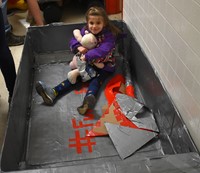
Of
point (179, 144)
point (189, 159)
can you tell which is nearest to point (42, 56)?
point (179, 144)

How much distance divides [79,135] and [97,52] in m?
0.60

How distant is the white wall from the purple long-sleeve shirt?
0.29 m

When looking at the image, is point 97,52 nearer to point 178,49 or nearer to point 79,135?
point 79,135

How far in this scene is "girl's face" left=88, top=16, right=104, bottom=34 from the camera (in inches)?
73.0

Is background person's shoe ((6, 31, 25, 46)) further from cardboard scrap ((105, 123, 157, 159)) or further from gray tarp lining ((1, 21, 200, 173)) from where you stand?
cardboard scrap ((105, 123, 157, 159))

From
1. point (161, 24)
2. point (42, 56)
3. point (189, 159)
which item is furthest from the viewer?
point (42, 56)

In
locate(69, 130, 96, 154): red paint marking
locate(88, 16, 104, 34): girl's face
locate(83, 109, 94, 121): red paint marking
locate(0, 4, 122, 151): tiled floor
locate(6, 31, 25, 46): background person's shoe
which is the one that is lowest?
locate(0, 4, 122, 151): tiled floor

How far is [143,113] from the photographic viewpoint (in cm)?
160

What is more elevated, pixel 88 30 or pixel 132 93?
pixel 88 30

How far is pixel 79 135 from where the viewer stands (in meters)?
1.52

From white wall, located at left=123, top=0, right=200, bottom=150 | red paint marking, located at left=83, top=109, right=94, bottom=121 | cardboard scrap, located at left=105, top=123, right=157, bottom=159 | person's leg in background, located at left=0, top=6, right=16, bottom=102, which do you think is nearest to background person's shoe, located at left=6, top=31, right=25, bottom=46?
person's leg in background, located at left=0, top=6, right=16, bottom=102

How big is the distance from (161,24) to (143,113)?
20.4 inches

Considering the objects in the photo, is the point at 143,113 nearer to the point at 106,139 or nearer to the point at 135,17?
the point at 106,139

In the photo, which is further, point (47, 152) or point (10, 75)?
point (10, 75)
